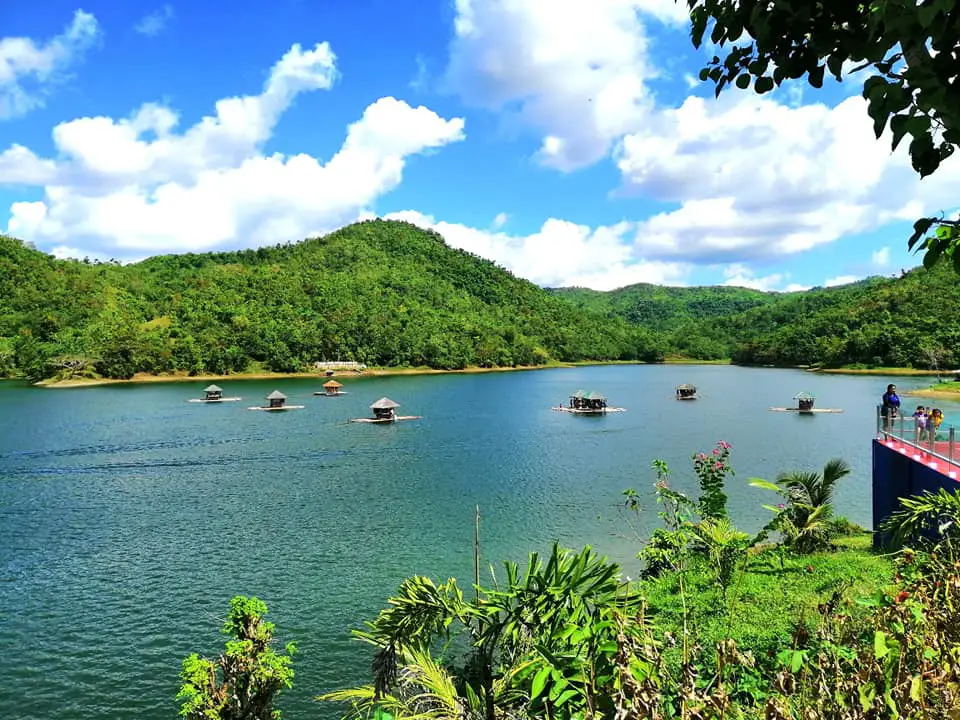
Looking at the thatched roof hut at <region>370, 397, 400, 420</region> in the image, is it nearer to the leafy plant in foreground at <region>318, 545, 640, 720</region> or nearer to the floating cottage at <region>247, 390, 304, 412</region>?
the floating cottage at <region>247, 390, 304, 412</region>

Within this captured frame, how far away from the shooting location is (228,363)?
317ft

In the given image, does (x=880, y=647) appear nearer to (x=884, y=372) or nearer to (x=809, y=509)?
(x=809, y=509)

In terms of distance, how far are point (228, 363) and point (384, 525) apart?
271ft

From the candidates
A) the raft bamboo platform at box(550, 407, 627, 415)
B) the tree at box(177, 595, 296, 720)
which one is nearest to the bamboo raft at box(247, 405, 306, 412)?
the raft bamboo platform at box(550, 407, 627, 415)

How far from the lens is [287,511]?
930 inches

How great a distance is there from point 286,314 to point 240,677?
384 ft

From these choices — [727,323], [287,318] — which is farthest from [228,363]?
[727,323]

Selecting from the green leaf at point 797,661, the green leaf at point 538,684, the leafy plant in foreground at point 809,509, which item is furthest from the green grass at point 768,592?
the green leaf at point 797,661

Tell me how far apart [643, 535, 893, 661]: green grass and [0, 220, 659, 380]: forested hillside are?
91.2 metres

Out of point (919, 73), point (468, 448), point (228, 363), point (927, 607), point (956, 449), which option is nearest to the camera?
point (919, 73)

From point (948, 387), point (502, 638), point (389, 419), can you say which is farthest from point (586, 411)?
point (502, 638)

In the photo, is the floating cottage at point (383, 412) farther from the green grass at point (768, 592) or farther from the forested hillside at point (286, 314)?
the forested hillside at point (286, 314)

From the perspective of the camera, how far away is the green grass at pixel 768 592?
1015 centimetres

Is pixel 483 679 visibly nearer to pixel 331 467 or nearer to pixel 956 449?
pixel 956 449
